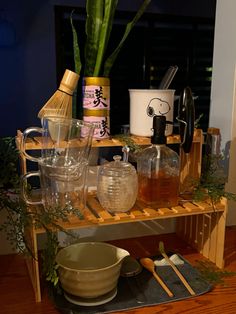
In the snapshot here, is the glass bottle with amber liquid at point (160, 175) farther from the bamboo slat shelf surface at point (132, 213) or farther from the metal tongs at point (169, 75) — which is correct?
the metal tongs at point (169, 75)

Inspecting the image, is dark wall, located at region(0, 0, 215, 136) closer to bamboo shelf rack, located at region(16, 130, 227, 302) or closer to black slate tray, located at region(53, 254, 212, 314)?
bamboo shelf rack, located at region(16, 130, 227, 302)

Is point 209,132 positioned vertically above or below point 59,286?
above

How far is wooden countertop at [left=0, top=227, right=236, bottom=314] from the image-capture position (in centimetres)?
74

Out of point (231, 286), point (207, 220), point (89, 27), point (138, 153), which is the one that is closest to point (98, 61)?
point (89, 27)

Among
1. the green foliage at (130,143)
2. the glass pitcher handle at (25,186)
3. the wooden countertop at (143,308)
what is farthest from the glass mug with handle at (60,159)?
the wooden countertop at (143,308)

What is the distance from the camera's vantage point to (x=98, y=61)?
87 centimetres

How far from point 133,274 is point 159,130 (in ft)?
1.15

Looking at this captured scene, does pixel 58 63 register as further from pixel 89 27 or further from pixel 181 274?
pixel 181 274

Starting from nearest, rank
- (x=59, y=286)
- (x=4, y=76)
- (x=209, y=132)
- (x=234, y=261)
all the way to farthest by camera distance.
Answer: (x=59, y=286) < (x=234, y=261) < (x=209, y=132) < (x=4, y=76)

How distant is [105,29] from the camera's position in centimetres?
85

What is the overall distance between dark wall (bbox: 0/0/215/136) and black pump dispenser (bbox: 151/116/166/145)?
1.82m

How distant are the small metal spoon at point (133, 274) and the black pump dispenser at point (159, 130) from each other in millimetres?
313

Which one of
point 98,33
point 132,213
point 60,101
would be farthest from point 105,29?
point 132,213

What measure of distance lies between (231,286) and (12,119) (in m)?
2.08
